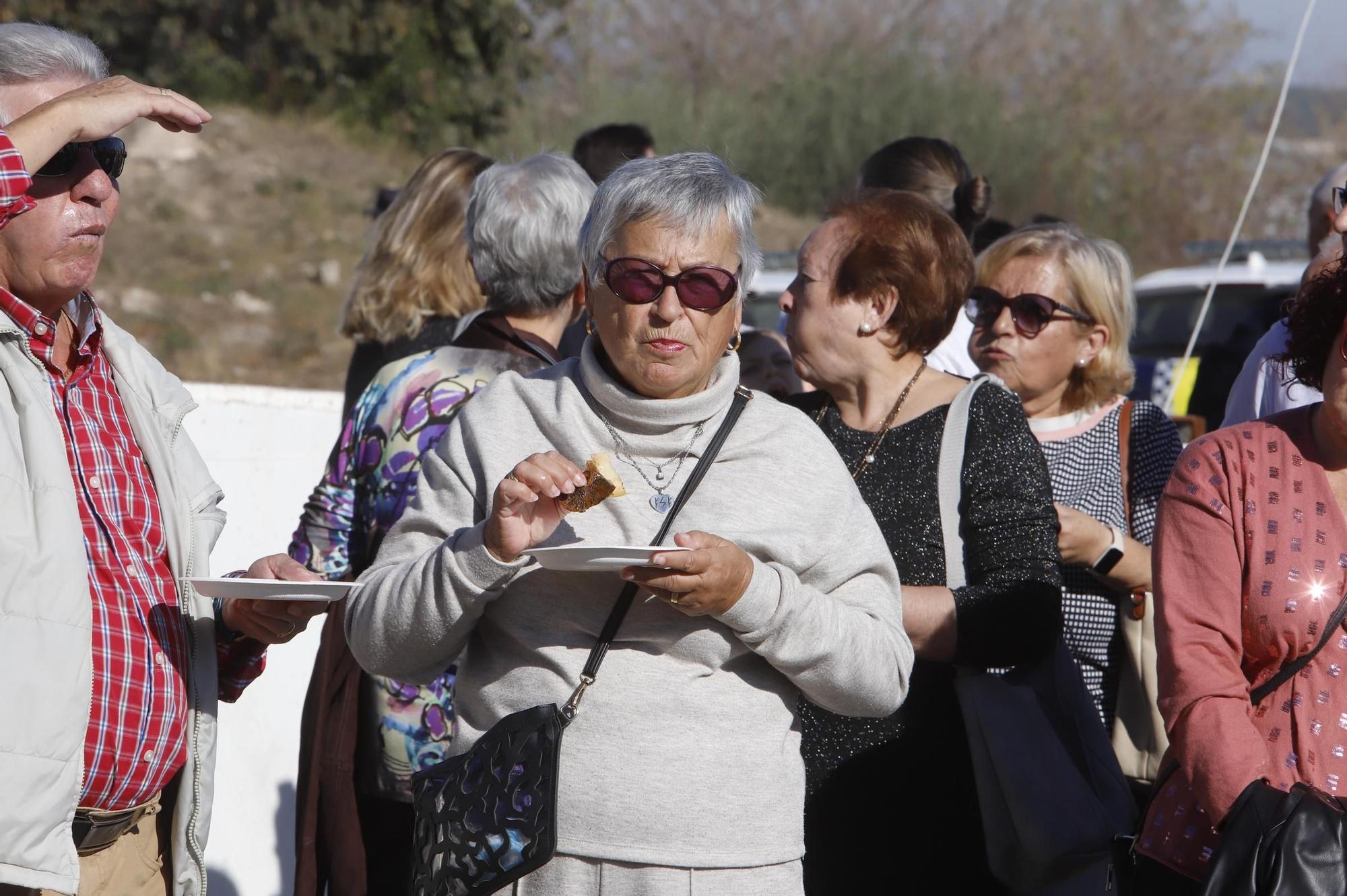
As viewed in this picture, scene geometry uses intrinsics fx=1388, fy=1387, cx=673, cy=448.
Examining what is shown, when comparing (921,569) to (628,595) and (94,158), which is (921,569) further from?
(94,158)

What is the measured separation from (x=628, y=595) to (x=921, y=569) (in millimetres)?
880

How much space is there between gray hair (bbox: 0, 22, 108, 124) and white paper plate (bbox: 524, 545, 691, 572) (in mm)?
1184

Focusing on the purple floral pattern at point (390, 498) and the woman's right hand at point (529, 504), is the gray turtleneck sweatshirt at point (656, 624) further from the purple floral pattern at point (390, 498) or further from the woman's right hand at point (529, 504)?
the purple floral pattern at point (390, 498)

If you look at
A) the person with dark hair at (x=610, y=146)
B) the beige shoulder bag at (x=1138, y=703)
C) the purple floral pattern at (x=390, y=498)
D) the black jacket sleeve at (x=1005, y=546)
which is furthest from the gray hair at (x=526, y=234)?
the person with dark hair at (x=610, y=146)

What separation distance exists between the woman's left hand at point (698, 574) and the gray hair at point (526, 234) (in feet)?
4.72

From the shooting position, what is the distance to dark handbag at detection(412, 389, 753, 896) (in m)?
2.15

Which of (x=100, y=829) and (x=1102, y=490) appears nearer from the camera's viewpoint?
(x=100, y=829)

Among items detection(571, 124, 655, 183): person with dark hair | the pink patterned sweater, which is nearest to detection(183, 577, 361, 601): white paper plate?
the pink patterned sweater

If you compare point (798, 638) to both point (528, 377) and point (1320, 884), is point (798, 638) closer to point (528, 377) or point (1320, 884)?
point (528, 377)

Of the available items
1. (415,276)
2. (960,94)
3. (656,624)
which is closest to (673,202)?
(656,624)

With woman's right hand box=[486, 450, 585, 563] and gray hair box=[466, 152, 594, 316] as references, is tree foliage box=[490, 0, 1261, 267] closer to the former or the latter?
gray hair box=[466, 152, 594, 316]

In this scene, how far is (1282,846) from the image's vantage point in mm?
2277

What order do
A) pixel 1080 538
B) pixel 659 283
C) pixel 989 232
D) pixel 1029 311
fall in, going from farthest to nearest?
pixel 989 232, pixel 1029 311, pixel 1080 538, pixel 659 283

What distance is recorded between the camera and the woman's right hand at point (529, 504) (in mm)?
2090
